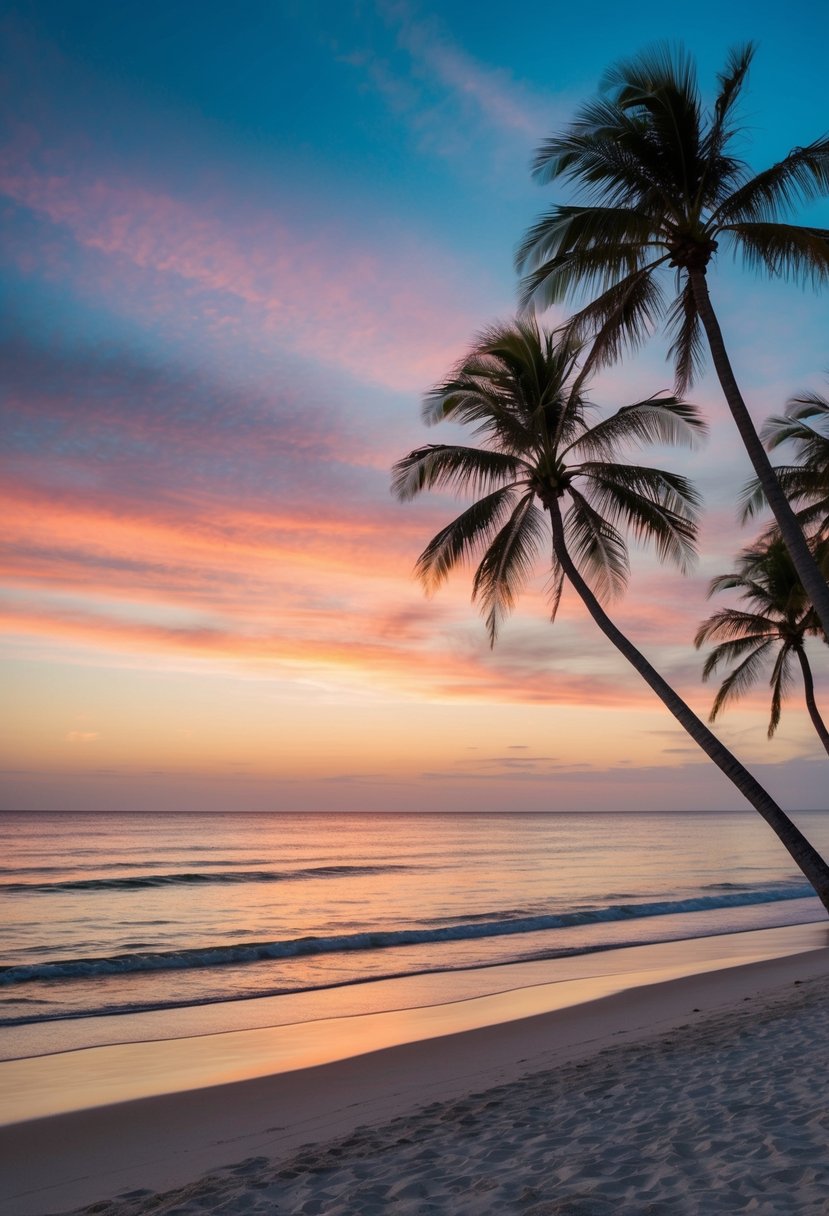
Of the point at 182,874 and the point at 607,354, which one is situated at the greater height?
the point at 607,354

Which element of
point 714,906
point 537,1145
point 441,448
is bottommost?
point 714,906

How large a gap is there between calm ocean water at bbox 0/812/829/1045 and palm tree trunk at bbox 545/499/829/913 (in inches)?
224

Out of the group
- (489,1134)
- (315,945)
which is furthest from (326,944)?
(489,1134)

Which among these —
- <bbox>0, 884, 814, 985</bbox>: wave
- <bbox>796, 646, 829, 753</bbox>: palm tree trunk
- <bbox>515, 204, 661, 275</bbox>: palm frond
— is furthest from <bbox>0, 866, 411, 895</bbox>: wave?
<bbox>515, 204, 661, 275</bbox>: palm frond

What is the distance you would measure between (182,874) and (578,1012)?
2700 centimetres

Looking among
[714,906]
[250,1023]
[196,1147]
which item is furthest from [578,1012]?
[714,906]

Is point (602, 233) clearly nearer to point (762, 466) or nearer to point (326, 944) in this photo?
point (762, 466)

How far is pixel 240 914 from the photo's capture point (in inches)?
918

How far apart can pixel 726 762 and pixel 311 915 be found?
45.2 ft

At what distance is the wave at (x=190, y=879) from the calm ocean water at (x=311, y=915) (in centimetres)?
10

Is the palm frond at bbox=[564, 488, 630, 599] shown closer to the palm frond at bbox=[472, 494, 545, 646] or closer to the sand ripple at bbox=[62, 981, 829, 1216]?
the palm frond at bbox=[472, 494, 545, 646]

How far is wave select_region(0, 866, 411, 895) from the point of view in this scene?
2899cm

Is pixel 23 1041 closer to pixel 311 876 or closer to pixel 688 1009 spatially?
pixel 688 1009

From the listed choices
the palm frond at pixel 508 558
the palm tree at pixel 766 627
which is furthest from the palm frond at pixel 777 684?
the palm frond at pixel 508 558
